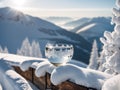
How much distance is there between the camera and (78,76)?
23.3 feet

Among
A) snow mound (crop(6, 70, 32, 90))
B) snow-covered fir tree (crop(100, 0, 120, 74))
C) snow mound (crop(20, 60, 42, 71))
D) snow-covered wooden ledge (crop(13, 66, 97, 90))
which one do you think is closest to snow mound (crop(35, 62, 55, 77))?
snow-covered wooden ledge (crop(13, 66, 97, 90))

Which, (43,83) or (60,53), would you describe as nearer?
(60,53)

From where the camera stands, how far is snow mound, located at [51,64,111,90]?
6816 millimetres

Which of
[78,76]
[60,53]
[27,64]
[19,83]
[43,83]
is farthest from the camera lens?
[27,64]

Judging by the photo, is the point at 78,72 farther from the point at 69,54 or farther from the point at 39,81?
the point at 39,81

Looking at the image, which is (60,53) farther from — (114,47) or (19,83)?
(114,47)

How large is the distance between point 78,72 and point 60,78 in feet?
1.61

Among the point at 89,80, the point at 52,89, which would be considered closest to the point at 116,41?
the point at 52,89

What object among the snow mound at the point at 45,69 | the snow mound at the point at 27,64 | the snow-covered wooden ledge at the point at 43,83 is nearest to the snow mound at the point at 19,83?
the snow-covered wooden ledge at the point at 43,83

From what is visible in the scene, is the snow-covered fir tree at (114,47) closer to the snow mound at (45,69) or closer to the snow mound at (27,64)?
the snow mound at (27,64)

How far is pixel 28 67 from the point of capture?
11.1 metres

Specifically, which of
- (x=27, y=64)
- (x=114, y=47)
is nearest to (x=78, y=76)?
(x=27, y=64)

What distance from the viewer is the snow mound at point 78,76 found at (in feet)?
22.4

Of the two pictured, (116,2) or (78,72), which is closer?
(78,72)
